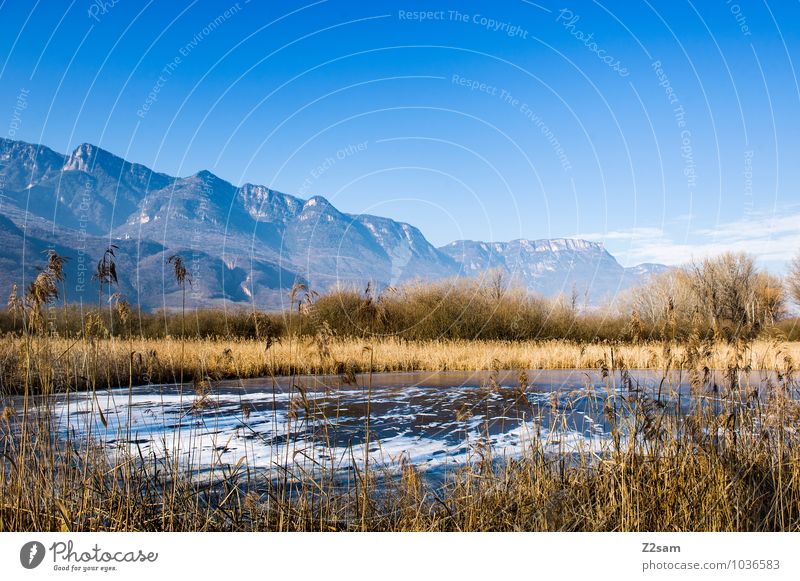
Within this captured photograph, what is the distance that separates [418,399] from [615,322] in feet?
68.9

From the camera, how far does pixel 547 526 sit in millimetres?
3717

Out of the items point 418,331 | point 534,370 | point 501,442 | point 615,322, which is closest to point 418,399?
point 501,442
